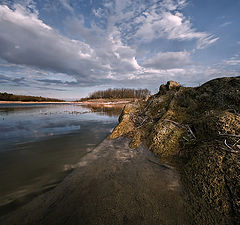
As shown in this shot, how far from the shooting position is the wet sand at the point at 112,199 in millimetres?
1292

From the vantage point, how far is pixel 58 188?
1.88 meters

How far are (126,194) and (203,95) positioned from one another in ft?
12.6

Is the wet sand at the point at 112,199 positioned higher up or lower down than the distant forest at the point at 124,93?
lower down

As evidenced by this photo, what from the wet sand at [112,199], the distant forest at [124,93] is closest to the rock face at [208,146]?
the wet sand at [112,199]

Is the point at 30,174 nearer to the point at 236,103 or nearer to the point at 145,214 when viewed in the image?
the point at 145,214

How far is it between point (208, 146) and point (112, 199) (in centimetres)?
173

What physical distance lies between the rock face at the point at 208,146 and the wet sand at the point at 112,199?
252 millimetres

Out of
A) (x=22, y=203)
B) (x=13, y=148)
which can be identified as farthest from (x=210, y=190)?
(x=13, y=148)

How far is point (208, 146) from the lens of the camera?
1.80 meters

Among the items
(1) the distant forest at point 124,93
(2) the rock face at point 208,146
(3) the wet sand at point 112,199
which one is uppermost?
(1) the distant forest at point 124,93

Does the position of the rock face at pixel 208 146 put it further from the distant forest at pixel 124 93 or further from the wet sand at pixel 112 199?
the distant forest at pixel 124 93

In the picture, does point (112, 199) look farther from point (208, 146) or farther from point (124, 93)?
point (124, 93)

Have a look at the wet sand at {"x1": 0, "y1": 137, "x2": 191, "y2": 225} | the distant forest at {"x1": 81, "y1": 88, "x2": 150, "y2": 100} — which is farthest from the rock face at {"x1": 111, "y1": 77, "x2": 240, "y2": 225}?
the distant forest at {"x1": 81, "y1": 88, "x2": 150, "y2": 100}

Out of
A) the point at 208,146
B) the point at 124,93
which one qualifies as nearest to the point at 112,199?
the point at 208,146
